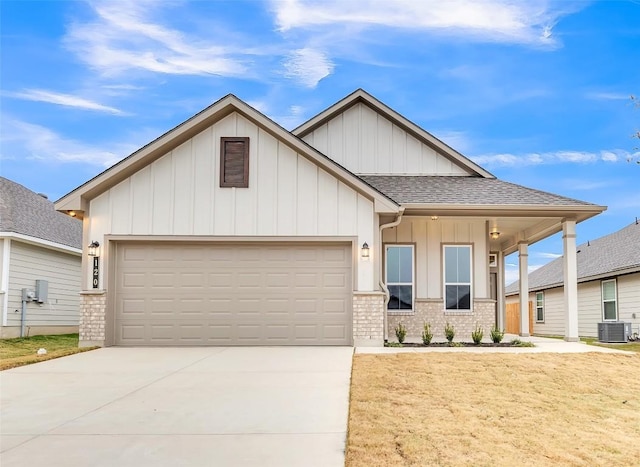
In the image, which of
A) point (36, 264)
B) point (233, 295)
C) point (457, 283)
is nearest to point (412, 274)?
point (457, 283)

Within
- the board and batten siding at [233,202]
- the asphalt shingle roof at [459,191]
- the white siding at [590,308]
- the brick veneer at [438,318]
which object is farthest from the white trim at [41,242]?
the white siding at [590,308]

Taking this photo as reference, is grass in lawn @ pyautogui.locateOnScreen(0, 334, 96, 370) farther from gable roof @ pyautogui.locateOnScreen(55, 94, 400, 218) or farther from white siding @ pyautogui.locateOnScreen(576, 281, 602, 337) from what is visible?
Result: white siding @ pyautogui.locateOnScreen(576, 281, 602, 337)

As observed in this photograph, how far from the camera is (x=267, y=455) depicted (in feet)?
18.0

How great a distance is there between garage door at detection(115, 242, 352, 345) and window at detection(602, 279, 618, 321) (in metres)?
12.2

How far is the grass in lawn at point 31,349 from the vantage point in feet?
38.3

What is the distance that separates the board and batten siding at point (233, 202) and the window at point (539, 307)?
58.2 ft

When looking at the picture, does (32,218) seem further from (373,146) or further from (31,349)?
(373,146)

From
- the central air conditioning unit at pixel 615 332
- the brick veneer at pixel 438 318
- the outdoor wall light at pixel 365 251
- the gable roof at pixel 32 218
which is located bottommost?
the central air conditioning unit at pixel 615 332

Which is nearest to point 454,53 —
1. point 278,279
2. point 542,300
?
point 278,279

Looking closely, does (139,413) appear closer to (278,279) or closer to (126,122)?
(278,279)

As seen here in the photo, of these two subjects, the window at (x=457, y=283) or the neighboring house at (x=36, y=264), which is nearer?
the window at (x=457, y=283)

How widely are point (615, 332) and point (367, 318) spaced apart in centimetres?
883

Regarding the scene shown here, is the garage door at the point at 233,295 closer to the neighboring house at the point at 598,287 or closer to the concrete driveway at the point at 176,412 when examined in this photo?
the concrete driveway at the point at 176,412

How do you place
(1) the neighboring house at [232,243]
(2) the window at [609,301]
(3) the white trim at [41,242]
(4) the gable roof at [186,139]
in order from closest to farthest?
(4) the gable roof at [186,139]
(1) the neighboring house at [232,243]
(3) the white trim at [41,242]
(2) the window at [609,301]
